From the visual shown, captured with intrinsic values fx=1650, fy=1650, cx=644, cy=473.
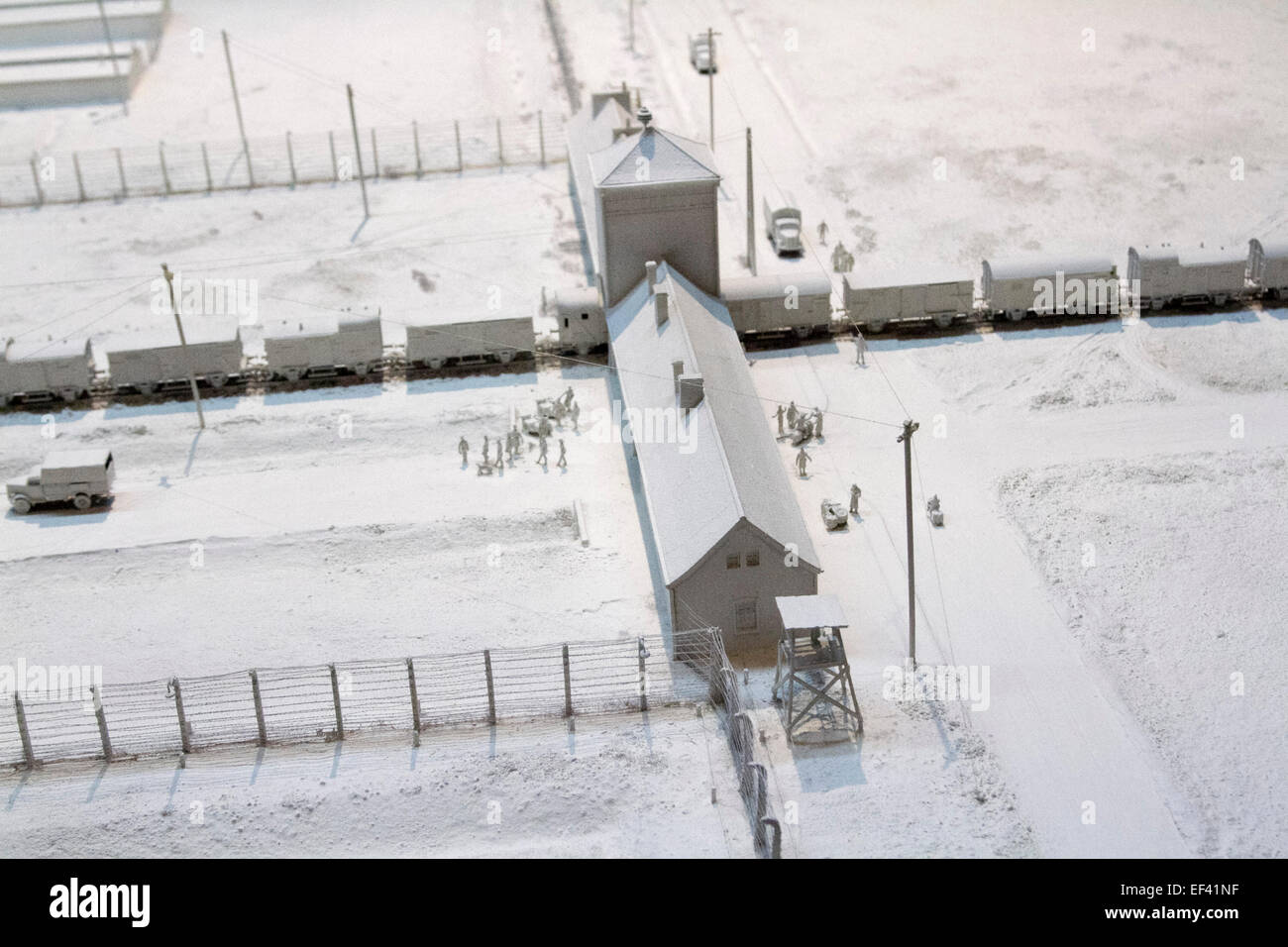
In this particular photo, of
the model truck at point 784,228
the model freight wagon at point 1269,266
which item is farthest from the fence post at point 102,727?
the model freight wagon at point 1269,266

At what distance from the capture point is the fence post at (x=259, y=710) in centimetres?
3800

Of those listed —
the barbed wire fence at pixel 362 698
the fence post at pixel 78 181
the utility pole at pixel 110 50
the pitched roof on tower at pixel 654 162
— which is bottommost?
the barbed wire fence at pixel 362 698

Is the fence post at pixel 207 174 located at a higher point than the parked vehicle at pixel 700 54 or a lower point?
lower

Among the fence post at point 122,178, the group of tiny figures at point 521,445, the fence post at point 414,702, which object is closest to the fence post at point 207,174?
the fence post at point 122,178

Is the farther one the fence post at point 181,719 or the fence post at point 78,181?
the fence post at point 78,181

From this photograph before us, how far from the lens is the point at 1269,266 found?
57.6 metres

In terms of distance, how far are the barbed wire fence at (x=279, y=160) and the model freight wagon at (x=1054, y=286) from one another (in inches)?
966

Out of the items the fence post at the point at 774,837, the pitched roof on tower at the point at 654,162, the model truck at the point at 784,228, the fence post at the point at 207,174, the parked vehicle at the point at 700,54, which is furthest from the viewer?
the parked vehicle at the point at 700,54

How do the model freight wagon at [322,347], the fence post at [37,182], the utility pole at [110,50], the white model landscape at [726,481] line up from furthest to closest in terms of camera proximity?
1. the utility pole at [110,50]
2. the fence post at [37,182]
3. the model freight wagon at [322,347]
4. the white model landscape at [726,481]

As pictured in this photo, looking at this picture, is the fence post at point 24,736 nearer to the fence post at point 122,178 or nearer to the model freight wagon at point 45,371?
the model freight wagon at point 45,371

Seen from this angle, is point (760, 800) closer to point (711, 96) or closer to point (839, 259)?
point (839, 259)

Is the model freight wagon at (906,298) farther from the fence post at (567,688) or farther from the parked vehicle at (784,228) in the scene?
the fence post at (567,688)

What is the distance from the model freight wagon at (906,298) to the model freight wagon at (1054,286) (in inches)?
40.0

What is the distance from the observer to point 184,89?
84000 mm
